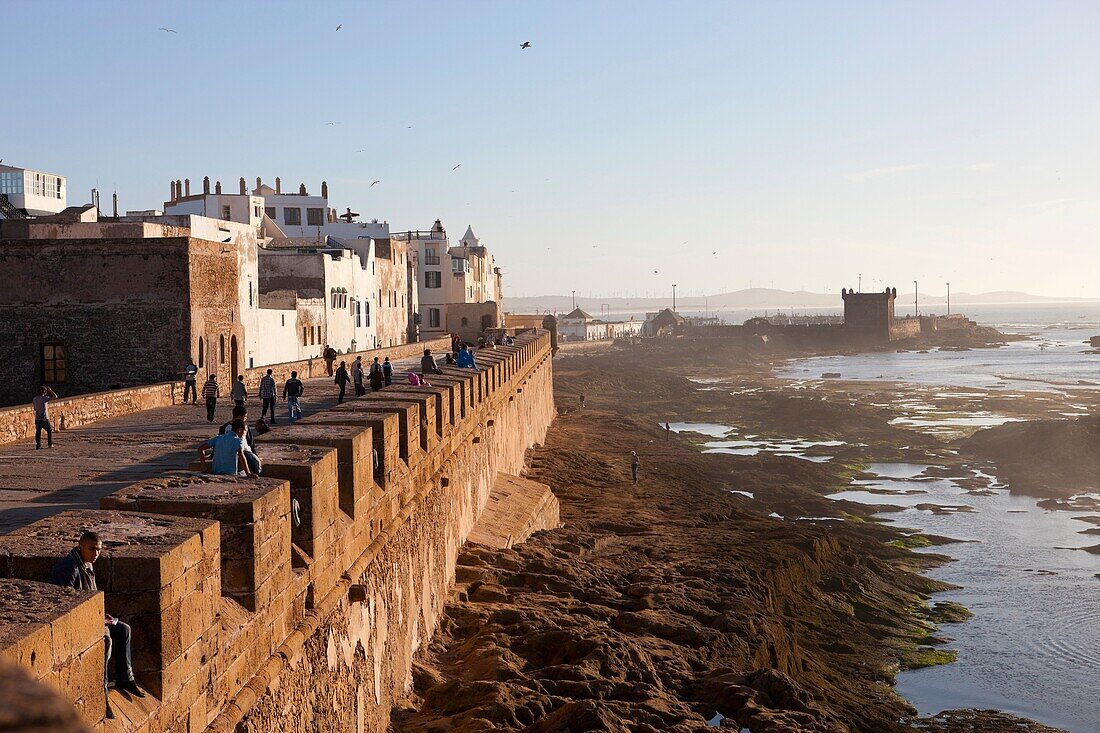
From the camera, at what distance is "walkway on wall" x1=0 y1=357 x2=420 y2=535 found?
31.0ft

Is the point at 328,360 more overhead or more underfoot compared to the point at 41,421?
more overhead

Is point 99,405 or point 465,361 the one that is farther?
point 465,361

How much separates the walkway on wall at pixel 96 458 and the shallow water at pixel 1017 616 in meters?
10.8

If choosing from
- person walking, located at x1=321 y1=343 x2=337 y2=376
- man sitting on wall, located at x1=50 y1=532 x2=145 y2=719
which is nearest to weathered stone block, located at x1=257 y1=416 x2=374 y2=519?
man sitting on wall, located at x1=50 y1=532 x2=145 y2=719

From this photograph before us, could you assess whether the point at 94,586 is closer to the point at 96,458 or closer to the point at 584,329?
the point at 96,458

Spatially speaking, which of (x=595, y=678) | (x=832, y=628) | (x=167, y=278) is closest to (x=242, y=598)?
(x=595, y=678)

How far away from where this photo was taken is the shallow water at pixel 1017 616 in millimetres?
16547

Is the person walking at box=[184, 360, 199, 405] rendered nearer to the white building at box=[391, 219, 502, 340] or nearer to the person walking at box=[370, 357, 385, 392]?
the person walking at box=[370, 357, 385, 392]

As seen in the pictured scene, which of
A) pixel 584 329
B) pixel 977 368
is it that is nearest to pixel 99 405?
pixel 977 368

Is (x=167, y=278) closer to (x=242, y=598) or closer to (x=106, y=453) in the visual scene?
(x=106, y=453)

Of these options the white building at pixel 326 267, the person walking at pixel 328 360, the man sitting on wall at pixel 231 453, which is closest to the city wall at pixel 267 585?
the man sitting on wall at pixel 231 453

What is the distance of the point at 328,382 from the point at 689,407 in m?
37.7

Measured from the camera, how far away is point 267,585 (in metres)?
6.20

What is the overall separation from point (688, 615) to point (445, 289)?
56065mm
